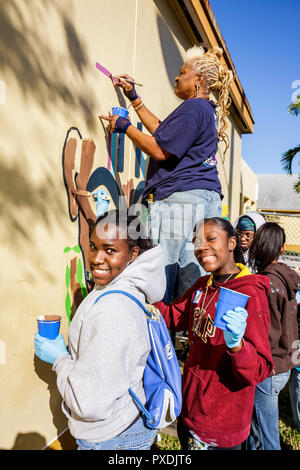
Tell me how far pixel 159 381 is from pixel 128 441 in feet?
0.96

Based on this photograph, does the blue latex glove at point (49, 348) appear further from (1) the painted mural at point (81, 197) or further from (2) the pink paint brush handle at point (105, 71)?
(2) the pink paint brush handle at point (105, 71)

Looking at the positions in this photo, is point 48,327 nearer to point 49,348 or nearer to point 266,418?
point 49,348

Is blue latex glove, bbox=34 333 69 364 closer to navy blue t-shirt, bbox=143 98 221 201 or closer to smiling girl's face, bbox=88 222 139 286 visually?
smiling girl's face, bbox=88 222 139 286

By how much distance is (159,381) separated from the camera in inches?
60.6

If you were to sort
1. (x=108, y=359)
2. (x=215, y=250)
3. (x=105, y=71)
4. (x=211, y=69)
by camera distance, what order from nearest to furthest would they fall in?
(x=108, y=359) < (x=215, y=250) < (x=211, y=69) < (x=105, y=71)

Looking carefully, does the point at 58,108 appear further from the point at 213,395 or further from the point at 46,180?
the point at 213,395

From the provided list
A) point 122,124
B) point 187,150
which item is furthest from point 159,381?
point 122,124

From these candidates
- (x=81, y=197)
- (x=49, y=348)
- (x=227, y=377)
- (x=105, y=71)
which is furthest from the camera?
(x=105, y=71)

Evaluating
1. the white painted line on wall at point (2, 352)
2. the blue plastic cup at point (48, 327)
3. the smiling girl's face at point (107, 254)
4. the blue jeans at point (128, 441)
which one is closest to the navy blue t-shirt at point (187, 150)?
the smiling girl's face at point (107, 254)

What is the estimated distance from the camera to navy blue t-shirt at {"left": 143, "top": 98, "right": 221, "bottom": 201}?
7.45 ft

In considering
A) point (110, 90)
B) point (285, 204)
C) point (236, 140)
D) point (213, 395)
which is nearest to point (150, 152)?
point (110, 90)

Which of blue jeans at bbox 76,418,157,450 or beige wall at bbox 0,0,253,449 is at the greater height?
beige wall at bbox 0,0,253,449

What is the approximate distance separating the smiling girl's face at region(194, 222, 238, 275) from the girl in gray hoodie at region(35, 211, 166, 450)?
389 millimetres

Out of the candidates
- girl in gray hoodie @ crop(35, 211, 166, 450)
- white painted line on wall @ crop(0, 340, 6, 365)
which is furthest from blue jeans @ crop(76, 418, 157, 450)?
white painted line on wall @ crop(0, 340, 6, 365)
